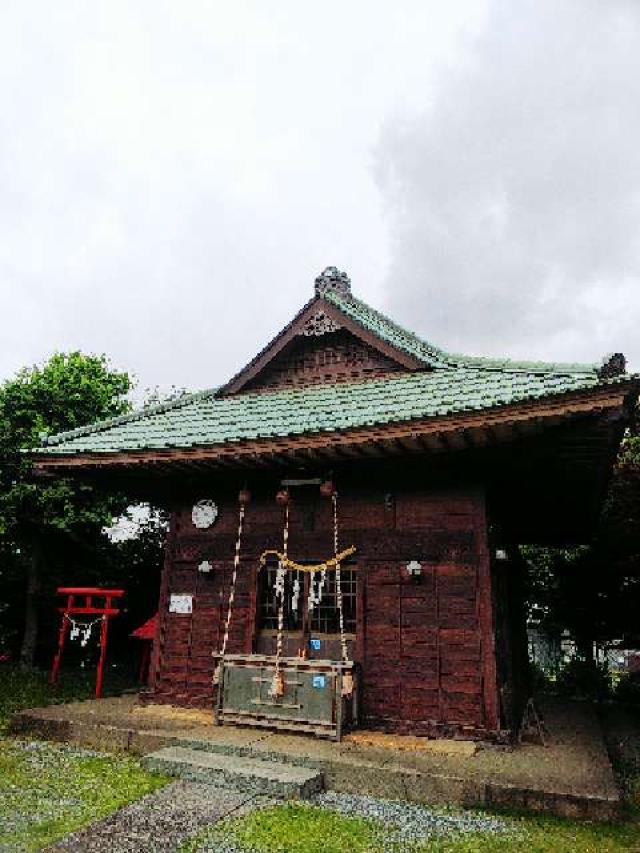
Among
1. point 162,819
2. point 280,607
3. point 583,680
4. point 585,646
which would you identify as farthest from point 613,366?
point 585,646

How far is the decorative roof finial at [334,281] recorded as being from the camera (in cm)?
1249

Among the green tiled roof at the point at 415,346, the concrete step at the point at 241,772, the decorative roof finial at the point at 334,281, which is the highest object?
the decorative roof finial at the point at 334,281

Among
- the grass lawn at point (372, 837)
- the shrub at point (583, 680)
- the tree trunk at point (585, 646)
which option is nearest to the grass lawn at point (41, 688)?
the grass lawn at point (372, 837)

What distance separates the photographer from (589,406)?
22.0 ft

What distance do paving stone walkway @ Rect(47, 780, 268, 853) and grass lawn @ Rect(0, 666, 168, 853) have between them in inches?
9.6

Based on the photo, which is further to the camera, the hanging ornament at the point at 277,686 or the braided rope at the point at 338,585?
the braided rope at the point at 338,585

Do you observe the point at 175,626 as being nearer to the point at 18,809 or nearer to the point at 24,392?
the point at 18,809

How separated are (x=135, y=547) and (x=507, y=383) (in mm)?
16162

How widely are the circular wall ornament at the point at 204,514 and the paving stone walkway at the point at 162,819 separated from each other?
4.73m

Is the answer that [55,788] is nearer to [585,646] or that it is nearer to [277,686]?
[277,686]

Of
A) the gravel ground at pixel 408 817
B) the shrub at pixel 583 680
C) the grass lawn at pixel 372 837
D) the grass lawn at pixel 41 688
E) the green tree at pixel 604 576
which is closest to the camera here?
the grass lawn at pixel 372 837

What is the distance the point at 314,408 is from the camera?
10164 mm

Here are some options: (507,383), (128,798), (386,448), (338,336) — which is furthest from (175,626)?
(507,383)

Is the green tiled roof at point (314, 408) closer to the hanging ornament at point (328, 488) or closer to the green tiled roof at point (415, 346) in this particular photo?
the green tiled roof at point (415, 346)
